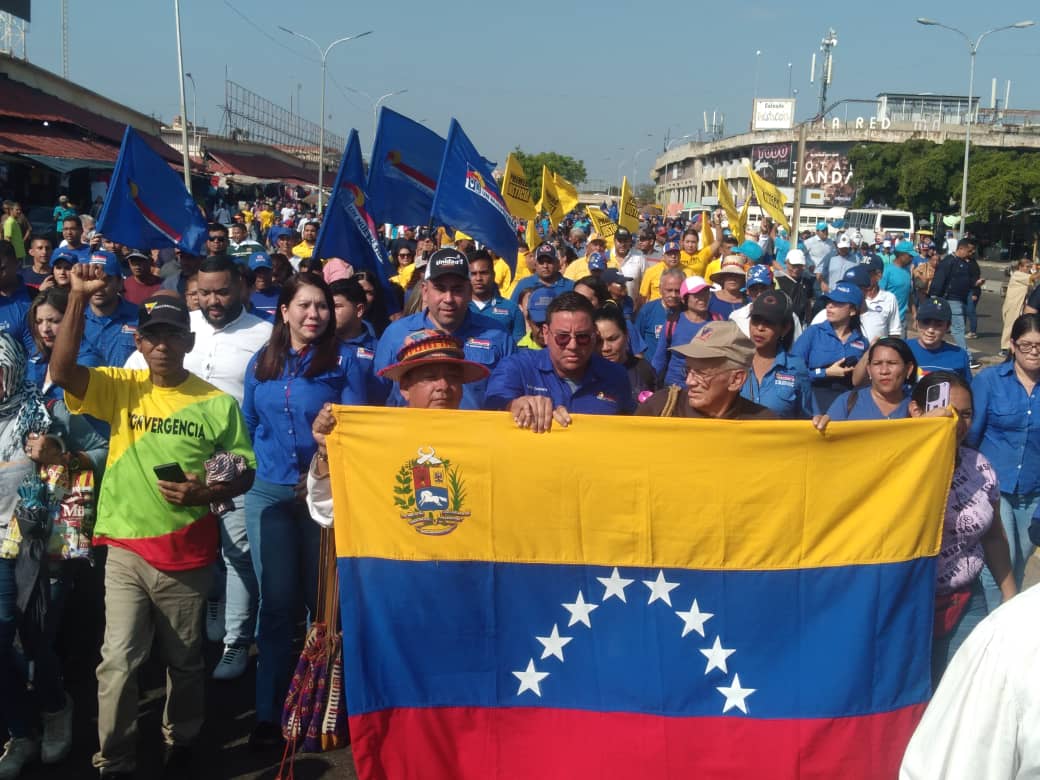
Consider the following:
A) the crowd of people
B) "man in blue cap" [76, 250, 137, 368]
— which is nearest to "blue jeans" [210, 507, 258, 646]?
the crowd of people

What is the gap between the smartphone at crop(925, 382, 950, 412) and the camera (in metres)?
4.24

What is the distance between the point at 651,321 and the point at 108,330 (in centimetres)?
453

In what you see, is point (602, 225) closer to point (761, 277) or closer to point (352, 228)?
point (761, 277)

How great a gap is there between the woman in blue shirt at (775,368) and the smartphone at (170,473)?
133 inches

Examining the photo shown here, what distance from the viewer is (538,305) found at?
7160mm

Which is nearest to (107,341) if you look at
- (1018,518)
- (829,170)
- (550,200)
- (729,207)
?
(1018,518)

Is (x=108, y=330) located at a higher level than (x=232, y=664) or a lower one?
higher

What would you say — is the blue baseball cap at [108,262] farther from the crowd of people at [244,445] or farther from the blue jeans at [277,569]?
the blue jeans at [277,569]

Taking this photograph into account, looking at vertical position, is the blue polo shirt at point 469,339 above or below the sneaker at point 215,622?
above

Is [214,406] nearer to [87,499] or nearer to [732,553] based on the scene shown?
[87,499]

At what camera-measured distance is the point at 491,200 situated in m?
8.73

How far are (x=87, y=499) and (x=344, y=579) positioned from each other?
1.50 meters

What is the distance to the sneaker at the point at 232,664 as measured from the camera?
5383 mm

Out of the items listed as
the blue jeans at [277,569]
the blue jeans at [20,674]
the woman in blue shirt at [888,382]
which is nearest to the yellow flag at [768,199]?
the woman in blue shirt at [888,382]
